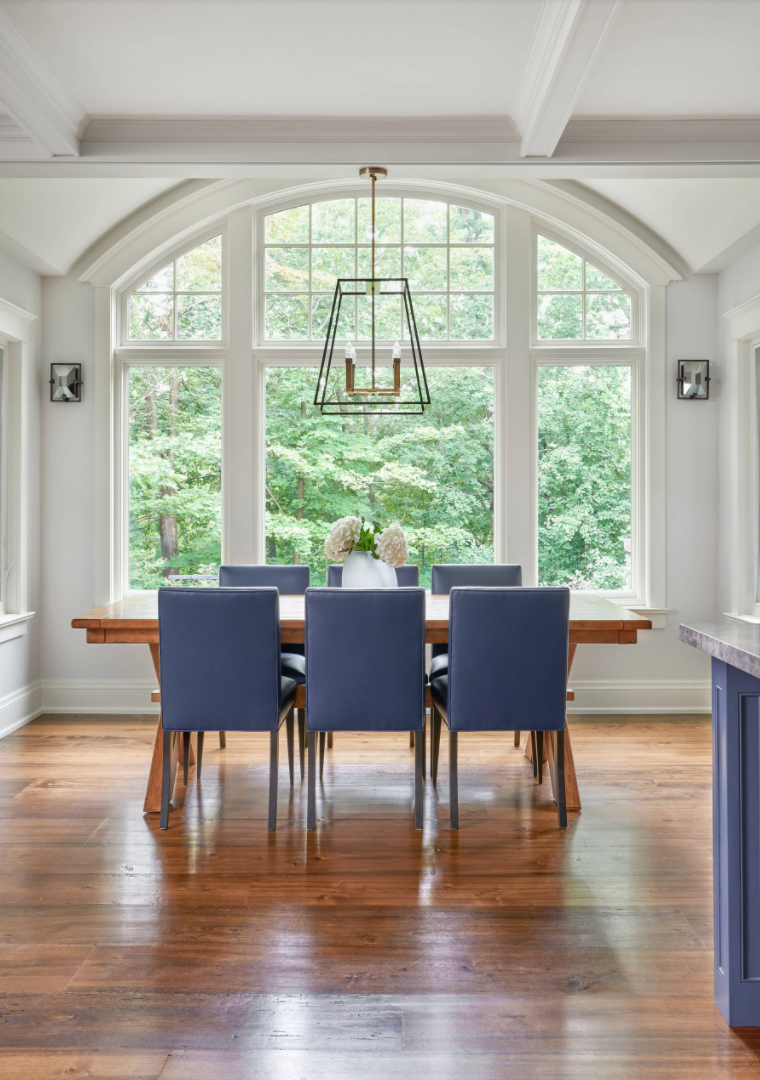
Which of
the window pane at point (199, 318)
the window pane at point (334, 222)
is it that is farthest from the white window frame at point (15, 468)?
the window pane at point (334, 222)

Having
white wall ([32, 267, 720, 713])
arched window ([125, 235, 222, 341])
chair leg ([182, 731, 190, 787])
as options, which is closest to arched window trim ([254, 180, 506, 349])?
arched window ([125, 235, 222, 341])

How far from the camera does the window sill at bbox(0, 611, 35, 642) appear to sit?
415cm

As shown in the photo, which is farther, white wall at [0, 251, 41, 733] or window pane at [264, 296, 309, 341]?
window pane at [264, 296, 309, 341]

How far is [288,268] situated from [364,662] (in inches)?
113

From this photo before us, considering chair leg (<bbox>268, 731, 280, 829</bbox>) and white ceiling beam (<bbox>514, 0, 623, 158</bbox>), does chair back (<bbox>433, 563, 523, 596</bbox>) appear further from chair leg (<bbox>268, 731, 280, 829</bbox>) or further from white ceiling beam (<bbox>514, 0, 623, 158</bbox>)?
white ceiling beam (<bbox>514, 0, 623, 158</bbox>)

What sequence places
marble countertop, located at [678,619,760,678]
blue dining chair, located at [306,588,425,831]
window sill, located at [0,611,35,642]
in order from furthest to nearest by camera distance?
window sill, located at [0,611,35,642] → blue dining chair, located at [306,588,425,831] → marble countertop, located at [678,619,760,678]

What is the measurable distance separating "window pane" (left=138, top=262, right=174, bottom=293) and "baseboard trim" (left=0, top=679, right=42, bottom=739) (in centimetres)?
241

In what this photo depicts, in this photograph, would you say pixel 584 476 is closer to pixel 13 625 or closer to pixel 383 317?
pixel 383 317

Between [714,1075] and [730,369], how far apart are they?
3755 mm

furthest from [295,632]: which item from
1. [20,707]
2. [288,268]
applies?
[288,268]

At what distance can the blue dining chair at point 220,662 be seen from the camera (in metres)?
2.80

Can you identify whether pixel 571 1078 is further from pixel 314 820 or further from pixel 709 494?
pixel 709 494

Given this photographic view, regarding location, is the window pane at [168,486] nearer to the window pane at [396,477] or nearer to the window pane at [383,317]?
the window pane at [396,477]

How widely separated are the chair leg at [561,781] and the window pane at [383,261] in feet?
9.78
